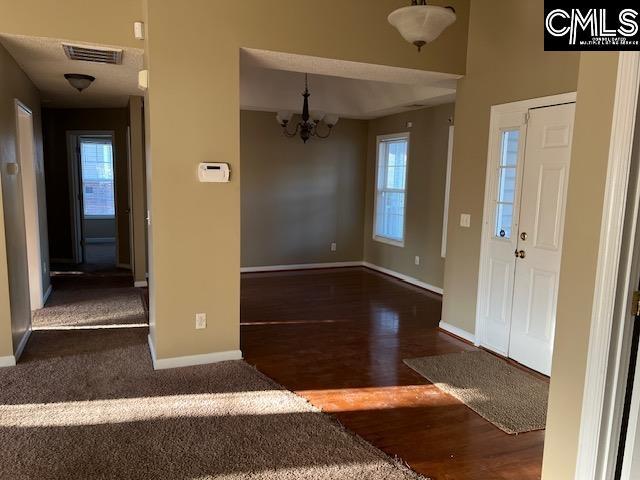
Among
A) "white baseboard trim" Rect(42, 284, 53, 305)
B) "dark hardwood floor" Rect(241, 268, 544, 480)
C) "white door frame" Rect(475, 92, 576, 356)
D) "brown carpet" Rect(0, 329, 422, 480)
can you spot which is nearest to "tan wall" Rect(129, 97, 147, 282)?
"white baseboard trim" Rect(42, 284, 53, 305)

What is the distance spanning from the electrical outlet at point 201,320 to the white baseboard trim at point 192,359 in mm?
226

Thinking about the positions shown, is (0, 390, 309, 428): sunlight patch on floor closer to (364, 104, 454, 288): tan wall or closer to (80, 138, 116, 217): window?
(364, 104, 454, 288): tan wall

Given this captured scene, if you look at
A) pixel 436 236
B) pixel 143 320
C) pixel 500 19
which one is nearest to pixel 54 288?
pixel 143 320

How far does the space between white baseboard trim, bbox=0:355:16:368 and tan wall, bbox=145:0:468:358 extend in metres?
1.02

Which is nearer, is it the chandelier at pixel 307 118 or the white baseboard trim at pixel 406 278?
the chandelier at pixel 307 118

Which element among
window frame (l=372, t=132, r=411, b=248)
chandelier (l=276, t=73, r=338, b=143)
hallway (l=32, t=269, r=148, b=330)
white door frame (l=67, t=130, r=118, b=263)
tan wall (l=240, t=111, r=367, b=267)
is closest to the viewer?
hallway (l=32, t=269, r=148, b=330)

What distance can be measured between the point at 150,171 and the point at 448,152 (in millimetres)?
3850

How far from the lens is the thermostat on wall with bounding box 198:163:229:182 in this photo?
3412mm

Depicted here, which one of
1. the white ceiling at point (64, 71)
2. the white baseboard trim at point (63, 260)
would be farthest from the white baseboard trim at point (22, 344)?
the white baseboard trim at point (63, 260)

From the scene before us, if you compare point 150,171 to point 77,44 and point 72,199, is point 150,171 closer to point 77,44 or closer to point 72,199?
point 77,44

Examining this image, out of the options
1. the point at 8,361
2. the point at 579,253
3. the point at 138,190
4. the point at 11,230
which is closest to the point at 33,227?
the point at 138,190

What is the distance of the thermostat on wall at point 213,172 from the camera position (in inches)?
134

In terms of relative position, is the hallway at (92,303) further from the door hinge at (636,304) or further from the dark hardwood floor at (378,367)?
the door hinge at (636,304)

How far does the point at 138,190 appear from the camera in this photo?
5.94 metres
